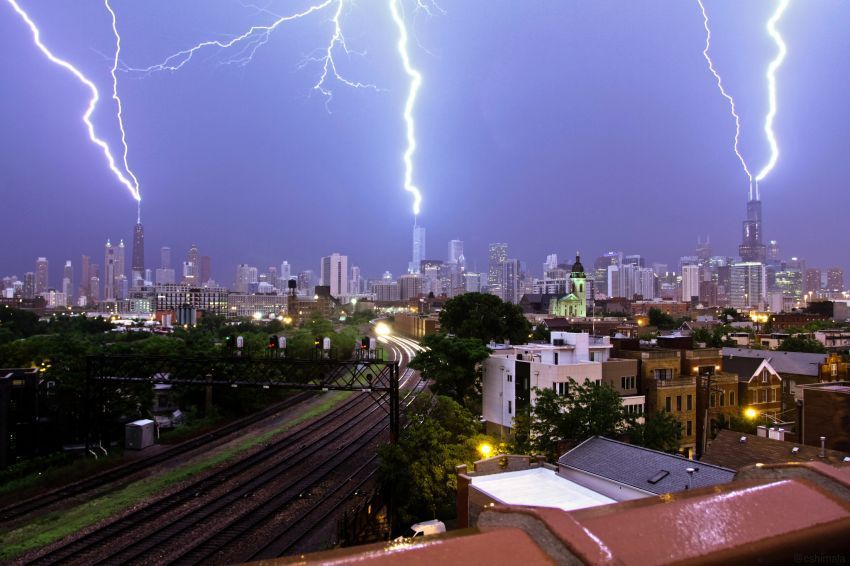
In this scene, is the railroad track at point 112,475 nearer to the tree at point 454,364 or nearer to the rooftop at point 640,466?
the tree at point 454,364

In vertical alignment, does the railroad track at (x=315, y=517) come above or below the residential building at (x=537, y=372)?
below

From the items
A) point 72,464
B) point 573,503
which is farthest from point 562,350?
point 72,464

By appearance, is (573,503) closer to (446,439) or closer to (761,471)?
(446,439)

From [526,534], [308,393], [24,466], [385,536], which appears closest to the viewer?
[526,534]

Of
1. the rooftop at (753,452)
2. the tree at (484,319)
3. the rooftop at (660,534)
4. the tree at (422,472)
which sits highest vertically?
the rooftop at (660,534)

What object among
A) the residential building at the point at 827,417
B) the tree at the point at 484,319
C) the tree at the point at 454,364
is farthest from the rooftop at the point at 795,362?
the tree at the point at 454,364

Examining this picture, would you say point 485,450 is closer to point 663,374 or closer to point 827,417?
point 827,417

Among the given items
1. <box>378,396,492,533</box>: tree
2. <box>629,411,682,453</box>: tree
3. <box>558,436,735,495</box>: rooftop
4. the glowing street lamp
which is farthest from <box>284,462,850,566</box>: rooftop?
the glowing street lamp

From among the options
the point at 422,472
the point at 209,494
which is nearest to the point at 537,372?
the point at 422,472
